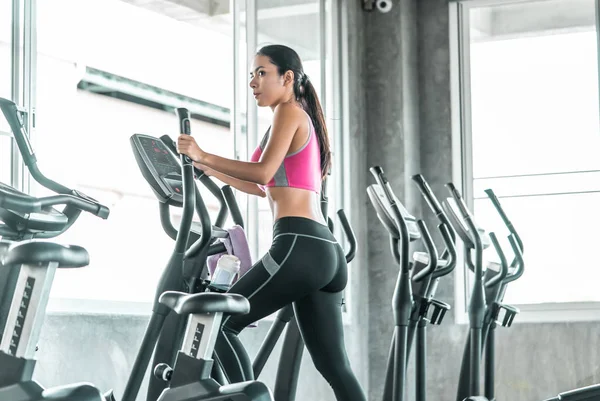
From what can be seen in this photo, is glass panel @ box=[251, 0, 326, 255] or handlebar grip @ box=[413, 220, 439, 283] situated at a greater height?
glass panel @ box=[251, 0, 326, 255]

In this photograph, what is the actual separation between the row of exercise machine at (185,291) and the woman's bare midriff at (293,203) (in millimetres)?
208

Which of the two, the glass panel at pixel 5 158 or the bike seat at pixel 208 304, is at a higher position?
the glass panel at pixel 5 158

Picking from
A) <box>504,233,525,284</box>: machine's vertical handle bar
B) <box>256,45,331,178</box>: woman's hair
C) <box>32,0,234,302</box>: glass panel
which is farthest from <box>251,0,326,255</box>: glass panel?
<box>256,45,331,178</box>: woman's hair

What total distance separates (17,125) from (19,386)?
44.5 inches

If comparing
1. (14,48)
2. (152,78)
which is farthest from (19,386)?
(152,78)

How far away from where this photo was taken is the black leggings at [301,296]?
9.08ft

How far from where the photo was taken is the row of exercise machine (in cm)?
150

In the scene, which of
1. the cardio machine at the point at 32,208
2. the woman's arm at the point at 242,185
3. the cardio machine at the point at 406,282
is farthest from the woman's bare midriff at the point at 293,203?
the cardio machine at the point at 406,282

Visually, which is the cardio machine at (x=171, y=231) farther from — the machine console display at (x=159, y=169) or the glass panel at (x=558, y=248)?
the glass panel at (x=558, y=248)

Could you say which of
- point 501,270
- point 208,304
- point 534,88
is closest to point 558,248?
point 534,88

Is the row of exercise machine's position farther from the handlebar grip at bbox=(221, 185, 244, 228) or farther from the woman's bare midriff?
the woman's bare midriff

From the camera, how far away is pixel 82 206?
2352 mm

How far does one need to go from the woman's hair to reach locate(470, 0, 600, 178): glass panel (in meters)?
3.14

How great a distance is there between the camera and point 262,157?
9.29ft
